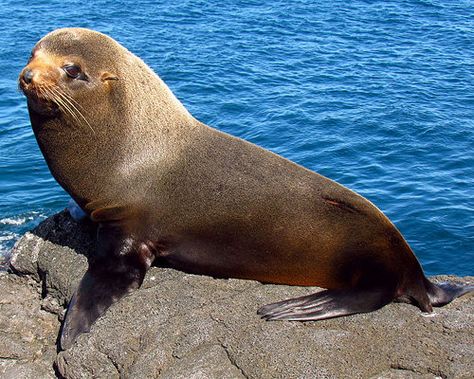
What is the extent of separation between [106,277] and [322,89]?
11912 mm

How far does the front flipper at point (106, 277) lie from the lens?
5.60 metres

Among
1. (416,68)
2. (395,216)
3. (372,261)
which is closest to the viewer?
(372,261)

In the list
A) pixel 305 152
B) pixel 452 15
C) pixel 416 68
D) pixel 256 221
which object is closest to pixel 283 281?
pixel 256 221

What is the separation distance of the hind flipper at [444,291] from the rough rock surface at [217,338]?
6cm

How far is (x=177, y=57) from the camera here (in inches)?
754

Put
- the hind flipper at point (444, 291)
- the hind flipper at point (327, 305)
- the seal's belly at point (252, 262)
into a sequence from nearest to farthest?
the hind flipper at point (327, 305)
the hind flipper at point (444, 291)
the seal's belly at point (252, 262)

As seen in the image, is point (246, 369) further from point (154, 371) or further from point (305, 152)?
point (305, 152)

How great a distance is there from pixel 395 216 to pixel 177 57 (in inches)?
368

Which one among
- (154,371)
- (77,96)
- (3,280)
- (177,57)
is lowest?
(177,57)

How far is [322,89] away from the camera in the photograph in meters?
17.0

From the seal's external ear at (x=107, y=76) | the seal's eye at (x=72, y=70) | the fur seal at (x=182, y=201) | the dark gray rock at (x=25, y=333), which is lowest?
the dark gray rock at (x=25, y=333)

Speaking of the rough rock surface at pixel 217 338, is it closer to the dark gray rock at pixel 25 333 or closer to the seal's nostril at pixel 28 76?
the dark gray rock at pixel 25 333

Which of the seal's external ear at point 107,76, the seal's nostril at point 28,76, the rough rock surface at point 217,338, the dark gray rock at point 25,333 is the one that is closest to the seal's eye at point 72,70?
the seal's external ear at point 107,76

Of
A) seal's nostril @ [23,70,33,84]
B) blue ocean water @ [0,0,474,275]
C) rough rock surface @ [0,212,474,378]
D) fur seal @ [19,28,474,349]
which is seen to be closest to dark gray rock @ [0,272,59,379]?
rough rock surface @ [0,212,474,378]
